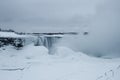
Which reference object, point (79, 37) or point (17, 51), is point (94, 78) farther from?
point (79, 37)

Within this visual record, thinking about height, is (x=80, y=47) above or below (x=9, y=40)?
below

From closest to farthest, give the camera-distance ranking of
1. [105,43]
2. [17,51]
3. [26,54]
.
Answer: [26,54]
[17,51]
[105,43]

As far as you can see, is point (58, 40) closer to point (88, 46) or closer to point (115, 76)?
point (88, 46)

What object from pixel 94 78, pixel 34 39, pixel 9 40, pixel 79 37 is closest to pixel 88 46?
pixel 79 37

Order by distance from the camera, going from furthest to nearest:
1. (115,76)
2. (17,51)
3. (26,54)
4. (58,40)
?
(58,40)
(17,51)
(26,54)
(115,76)

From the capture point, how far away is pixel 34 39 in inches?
871

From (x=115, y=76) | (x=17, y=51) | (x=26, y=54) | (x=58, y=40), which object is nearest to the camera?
(x=115, y=76)

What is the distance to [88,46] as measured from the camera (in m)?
19.5

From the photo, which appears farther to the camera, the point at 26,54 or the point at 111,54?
the point at 111,54

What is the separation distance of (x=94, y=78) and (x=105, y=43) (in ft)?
41.2

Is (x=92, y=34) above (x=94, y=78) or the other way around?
above

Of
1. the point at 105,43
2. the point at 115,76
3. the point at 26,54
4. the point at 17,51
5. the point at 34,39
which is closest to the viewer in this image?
the point at 115,76

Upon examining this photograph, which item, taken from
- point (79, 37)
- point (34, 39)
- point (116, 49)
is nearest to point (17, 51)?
point (34, 39)

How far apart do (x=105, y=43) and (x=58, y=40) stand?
26.9 ft
